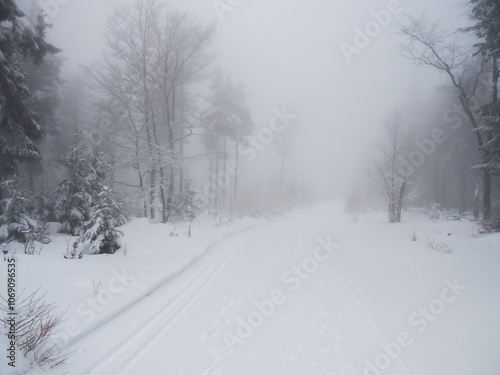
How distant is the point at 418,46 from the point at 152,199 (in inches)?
678

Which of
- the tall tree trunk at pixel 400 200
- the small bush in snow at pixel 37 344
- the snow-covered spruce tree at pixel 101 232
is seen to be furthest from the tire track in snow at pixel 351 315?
the tall tree trunk at pixel 400 200

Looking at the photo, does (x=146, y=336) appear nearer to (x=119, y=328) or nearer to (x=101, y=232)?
(x=119, y=328)

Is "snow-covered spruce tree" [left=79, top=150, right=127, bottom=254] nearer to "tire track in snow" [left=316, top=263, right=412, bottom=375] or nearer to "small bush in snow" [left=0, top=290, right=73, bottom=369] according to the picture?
"small bush in snow" [left=0, top=290, right=73, bottom=369]

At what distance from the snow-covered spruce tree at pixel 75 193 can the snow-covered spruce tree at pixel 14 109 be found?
2.47 m

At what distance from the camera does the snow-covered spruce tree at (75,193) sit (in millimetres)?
12281

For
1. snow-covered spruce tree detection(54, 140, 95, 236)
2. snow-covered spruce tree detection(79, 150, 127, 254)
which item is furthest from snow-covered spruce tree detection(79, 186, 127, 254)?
snow-covered spruce tree detection(54, 140, 95, 236)

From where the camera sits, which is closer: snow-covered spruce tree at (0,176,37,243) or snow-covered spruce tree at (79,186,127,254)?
snow-covered spruce tree at (79,186,127,254)

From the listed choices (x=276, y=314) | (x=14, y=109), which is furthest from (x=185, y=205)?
(x=276, y=314)

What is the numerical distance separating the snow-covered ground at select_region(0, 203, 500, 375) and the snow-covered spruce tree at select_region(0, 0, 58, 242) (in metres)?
5.72

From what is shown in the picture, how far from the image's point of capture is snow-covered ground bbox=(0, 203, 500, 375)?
2.76 metres

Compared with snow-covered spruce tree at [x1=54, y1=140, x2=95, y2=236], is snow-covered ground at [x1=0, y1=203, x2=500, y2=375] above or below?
below

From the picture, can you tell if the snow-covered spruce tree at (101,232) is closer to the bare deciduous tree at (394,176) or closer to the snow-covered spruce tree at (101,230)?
the snow-covered spruce tree at (101,230)

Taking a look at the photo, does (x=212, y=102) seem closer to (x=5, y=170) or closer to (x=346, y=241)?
(x=5, y=170)

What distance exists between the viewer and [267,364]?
2807 millimetres
